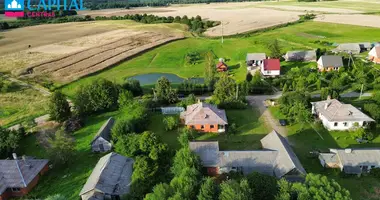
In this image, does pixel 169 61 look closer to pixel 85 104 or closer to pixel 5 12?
pixel 85 104

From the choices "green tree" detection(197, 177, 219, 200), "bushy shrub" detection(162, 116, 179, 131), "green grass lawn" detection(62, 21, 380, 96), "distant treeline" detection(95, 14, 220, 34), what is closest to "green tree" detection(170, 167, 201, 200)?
"green tree" detection(197, 177, 219, 200)

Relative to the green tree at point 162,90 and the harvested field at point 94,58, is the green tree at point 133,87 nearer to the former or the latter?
the green tree at point 162,90

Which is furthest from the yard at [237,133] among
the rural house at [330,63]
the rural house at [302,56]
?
the rural house at [302,56]

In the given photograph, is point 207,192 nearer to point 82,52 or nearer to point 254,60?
point 254,60

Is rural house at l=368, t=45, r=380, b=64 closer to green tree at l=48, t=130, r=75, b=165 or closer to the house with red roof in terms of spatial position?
the house with red roof

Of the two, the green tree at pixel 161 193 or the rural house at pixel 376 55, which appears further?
the rural house at pixel 376 55

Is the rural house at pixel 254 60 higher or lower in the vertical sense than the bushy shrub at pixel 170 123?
higher

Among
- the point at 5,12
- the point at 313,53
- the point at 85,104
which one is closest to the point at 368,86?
the point at 313,53
